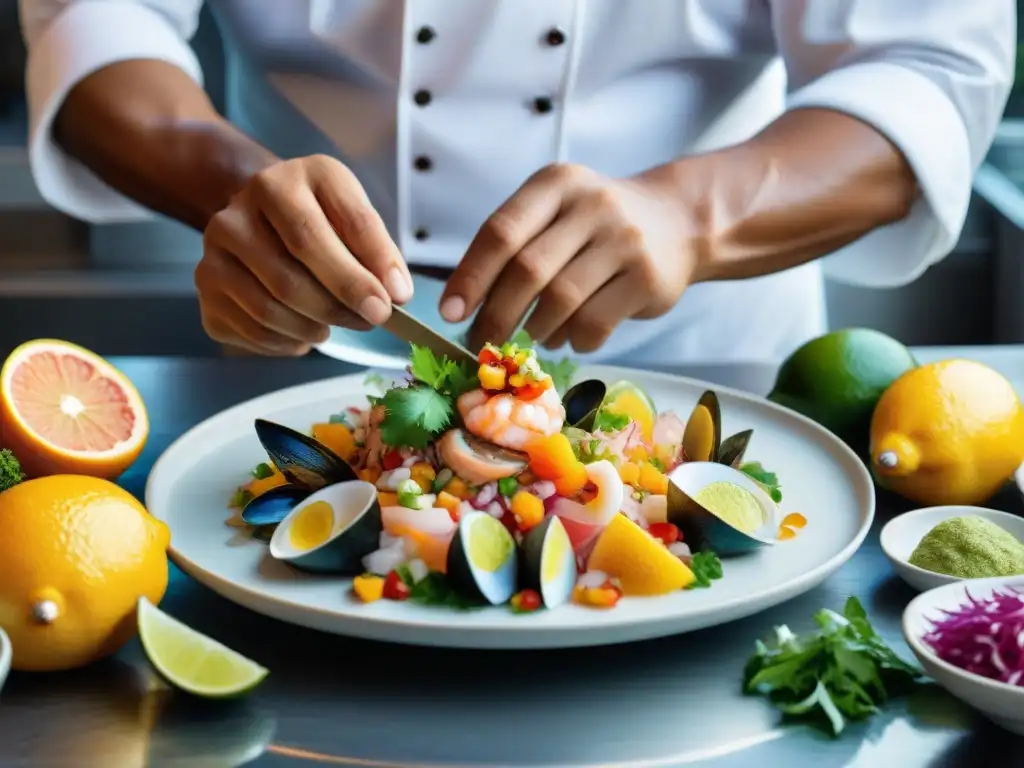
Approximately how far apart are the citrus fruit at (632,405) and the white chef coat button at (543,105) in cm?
54

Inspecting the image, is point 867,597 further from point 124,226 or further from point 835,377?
point 124,226

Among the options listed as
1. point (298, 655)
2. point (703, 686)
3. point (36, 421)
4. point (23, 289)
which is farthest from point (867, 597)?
point (23, 289)

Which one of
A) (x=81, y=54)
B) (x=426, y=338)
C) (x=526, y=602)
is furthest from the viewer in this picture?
(x=81, y=54)

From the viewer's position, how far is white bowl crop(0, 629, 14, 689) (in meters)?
0.95

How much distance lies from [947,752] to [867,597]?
265 millimetres

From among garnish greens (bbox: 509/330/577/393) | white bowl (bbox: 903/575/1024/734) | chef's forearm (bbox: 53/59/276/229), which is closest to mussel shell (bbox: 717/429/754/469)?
garnish greens (bbox: 509/330/577/393)

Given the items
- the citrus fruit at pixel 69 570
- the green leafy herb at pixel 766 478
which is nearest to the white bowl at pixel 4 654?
the citrus fruit at pixel 69 570

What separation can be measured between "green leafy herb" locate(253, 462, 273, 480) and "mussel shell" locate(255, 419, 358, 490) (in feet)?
0.26

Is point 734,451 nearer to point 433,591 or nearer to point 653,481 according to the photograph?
point 653,481

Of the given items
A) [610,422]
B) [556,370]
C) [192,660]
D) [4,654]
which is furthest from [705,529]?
[4,654]

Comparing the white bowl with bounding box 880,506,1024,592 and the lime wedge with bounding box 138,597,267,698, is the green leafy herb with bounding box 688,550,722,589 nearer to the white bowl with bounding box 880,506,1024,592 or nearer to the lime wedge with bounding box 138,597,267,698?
the white bowl with bounding box 880,506,1024,592

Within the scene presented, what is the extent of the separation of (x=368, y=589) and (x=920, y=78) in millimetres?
1148

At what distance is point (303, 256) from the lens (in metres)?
1.35

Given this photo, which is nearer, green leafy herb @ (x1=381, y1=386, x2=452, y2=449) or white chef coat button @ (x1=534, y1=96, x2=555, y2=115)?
green leafy herb @ (x1=381, y1=386, x2=452, y2=449)
